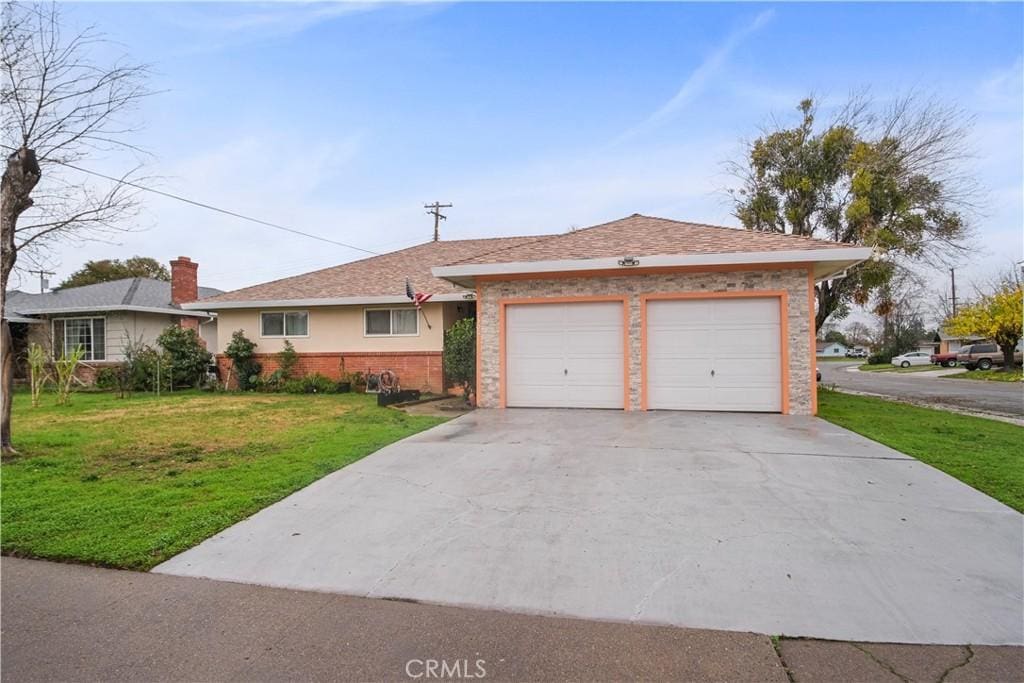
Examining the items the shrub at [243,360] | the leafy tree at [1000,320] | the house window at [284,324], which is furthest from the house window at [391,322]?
the leafy tree at [1000,320]

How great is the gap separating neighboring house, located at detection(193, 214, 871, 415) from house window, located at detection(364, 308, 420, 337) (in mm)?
3558

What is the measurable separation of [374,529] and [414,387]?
35.2ft

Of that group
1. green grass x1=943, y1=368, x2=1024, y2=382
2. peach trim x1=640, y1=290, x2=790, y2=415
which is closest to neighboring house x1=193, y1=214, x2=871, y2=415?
peach trim x1=640, y1=290, x2=790, y2=415

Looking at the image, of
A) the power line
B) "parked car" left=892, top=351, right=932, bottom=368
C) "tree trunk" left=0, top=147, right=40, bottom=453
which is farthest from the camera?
"parked car" left=892, top=351, right=932, bottom=368

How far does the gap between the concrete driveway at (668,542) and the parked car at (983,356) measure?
3524 cm

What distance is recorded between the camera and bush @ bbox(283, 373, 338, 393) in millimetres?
15484

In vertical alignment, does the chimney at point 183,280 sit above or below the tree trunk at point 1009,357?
above

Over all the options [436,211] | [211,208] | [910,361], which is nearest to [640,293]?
[211,208]

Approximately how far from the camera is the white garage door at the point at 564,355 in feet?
35.9

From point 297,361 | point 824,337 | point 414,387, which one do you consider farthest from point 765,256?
point 824,337

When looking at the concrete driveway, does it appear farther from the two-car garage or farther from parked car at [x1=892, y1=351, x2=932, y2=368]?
parked car at [x1=892, y1=351, x2=932, y2=368]

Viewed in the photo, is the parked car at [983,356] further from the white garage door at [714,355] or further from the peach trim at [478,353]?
the peach trim at [478,353]

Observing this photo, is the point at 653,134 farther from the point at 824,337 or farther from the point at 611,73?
the point at 824,337

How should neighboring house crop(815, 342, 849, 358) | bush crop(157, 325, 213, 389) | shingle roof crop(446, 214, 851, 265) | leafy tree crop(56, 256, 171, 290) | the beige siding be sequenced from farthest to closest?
neighboring house crop(815, 342, 849, 358), leafy tree crop(56, 256, 171, 290), bush crop(157, 325, 213, 389), the beige siding, shingle roof crop(446, 214, 851, 265)
